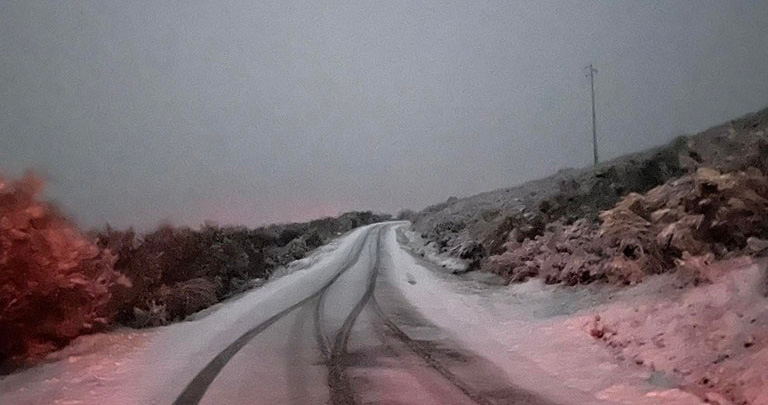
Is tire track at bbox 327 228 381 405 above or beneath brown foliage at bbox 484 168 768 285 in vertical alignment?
beneath

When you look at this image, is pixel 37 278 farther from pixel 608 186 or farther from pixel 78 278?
pixel 608 186

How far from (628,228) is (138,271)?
10780 millimetres

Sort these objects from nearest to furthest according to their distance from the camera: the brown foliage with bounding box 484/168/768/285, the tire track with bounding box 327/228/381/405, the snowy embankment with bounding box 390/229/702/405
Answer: the snowy embankment with bounding box 390/229/702/405 < the tire track with bounding box 327/228/381/405 < the brown foliage with bounding box 484/168/768/285

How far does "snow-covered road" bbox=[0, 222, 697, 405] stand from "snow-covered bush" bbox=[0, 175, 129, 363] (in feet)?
1.48

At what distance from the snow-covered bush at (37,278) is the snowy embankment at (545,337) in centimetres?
649

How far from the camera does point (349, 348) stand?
9.99 m

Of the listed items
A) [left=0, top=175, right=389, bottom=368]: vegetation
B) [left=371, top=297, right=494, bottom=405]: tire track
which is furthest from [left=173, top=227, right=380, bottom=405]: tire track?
[left=371, top=297, right=494, bottom=405]: tire track

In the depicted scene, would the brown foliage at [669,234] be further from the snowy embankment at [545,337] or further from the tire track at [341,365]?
the tire track at [341,365]

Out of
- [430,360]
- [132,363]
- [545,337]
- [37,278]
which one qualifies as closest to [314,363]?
[430,360]

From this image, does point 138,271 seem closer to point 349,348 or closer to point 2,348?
point 2,348

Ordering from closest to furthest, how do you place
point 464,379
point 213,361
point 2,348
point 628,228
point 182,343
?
point 464,379 < point 2,348 < point 213,361 < point 182,343 < point 628,228

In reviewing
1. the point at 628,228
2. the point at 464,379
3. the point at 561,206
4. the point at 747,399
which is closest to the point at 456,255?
the point at 561,206

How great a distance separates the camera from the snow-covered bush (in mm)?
8641

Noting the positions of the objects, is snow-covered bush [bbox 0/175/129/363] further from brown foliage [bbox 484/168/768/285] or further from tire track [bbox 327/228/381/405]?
brown foliage [bbox 484/168/768/285]
